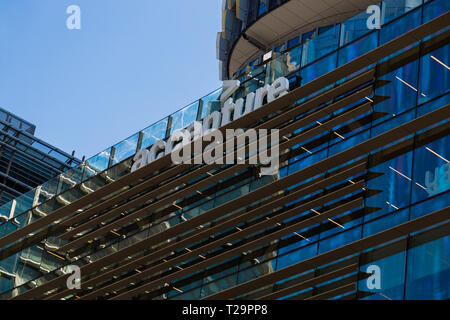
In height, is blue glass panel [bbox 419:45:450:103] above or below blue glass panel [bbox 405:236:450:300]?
above

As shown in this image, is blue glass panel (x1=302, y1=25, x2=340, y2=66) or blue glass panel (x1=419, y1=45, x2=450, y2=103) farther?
blue glass panel (x1=302, y1=25, x2=340, y2=66)

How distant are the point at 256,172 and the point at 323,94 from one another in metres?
3.84

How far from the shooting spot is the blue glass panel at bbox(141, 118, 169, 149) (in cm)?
3872

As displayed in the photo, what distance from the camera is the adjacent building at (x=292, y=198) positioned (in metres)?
26.7

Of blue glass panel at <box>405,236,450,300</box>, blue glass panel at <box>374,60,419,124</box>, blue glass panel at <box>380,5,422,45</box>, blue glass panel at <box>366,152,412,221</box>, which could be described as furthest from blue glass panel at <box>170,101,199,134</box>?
blue glass panel at <box>405,236,450,300</box>

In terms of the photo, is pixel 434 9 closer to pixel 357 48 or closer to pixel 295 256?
pixel 357 48

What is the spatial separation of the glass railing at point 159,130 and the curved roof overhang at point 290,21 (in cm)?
1596

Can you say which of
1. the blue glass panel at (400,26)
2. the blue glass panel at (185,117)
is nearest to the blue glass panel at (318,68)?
the blue glass panel at (400,26)

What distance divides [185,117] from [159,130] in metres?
→ 1.56

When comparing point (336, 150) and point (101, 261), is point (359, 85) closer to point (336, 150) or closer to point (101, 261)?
point (336, 150)

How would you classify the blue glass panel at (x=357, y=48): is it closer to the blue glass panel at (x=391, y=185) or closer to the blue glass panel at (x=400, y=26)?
the blue glass panel at (x=400, y=26)

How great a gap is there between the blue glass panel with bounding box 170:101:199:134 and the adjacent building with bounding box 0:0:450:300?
0.07 m

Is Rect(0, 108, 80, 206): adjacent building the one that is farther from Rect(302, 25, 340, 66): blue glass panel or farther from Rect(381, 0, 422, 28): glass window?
Rect(381, 0, 422, 28): glass window

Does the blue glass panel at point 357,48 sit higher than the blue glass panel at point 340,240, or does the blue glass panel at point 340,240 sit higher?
the blue glass panel at point 357,48
